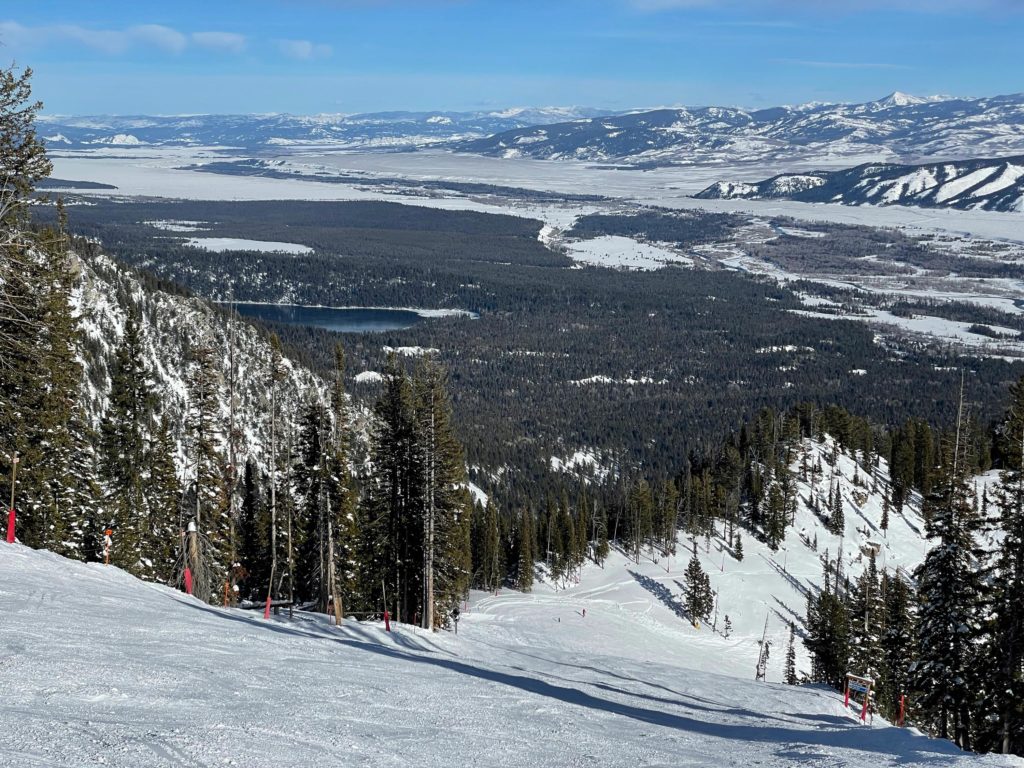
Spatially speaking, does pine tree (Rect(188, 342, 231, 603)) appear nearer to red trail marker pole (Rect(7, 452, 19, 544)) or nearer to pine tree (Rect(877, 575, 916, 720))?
red trail marker pole (Rect(7, 452, 19, 544))

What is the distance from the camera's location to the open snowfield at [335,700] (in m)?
10.9

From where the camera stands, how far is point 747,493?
102000 millimetres

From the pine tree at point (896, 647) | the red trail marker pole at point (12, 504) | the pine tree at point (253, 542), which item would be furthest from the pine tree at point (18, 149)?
the pine tree at point (896, 647)

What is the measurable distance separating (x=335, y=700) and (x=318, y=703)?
50 cm

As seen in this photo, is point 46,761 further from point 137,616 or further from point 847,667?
point 847,667

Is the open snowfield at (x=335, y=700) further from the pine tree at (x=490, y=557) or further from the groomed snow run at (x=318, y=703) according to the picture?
the pine tree at (x=490, y=557)

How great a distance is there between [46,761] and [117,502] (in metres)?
26.0

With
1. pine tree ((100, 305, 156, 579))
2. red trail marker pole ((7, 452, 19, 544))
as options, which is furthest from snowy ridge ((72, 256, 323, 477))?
red trail marker pole ((7, 452, 19, 544))

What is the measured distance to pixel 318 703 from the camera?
1366cm

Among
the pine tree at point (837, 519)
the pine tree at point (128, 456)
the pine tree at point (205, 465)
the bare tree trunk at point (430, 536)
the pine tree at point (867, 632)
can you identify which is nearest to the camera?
the pine tree at point (205, 465)

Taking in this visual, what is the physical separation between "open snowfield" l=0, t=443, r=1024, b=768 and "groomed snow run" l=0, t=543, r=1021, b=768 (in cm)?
5

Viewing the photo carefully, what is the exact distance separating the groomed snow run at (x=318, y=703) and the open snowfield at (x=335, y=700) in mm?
51

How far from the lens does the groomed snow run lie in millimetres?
10805

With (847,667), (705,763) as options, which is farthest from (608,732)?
(847,667)
